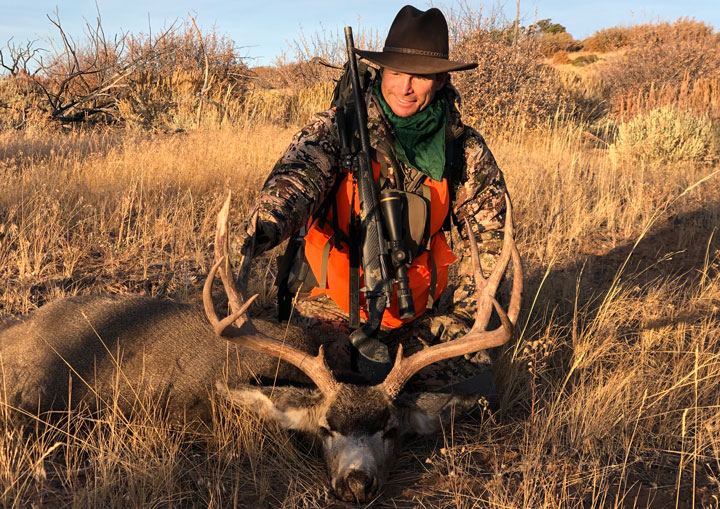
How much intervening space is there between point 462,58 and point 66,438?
405 inches

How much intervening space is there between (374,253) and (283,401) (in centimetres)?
95

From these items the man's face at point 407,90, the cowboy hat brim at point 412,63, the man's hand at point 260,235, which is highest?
the cowboy hat brim at point 412,63

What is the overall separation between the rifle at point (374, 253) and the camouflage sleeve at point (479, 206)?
582 mm

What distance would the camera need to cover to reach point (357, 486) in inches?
101

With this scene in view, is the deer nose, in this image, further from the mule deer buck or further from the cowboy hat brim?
the cowboy hat brim

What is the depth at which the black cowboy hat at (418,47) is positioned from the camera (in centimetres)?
350

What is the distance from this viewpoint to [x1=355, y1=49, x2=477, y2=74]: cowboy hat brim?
3.48m

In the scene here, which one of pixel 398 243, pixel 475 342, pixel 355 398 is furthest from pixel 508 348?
pixel 355 398

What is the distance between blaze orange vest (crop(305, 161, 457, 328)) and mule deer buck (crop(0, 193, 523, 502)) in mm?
359

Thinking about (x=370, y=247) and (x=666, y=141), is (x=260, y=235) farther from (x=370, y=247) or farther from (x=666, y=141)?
(x=666, y=141)

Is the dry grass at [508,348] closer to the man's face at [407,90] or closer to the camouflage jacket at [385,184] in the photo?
the camouflage jacket at [385,184]

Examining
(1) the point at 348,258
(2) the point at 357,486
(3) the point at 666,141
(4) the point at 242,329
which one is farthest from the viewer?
(3) the point at 666,141

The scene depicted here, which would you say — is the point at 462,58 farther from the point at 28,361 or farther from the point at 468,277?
the point at 28,361

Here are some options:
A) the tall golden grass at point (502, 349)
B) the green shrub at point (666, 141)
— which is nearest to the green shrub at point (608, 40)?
the green shrub at point (666, 141)
